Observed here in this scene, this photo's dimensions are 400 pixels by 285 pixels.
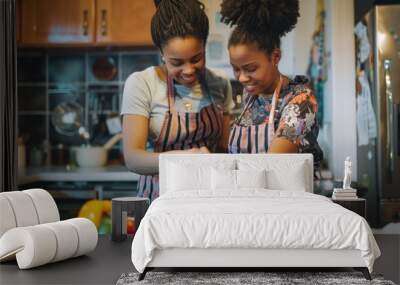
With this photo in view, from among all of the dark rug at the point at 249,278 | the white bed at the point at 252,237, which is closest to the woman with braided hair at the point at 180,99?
the white bed at the point at 252,237

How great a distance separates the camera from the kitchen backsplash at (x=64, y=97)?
7.38 m

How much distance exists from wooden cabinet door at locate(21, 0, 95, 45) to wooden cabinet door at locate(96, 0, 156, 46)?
0.36 ft

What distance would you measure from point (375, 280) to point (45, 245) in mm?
2413

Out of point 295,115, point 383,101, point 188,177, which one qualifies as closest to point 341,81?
point 383,101

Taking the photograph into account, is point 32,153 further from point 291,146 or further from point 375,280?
point 375,280

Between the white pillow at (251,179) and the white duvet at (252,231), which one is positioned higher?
the white pillow at (251,179)

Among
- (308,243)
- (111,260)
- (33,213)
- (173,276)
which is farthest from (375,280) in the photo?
(33,213)

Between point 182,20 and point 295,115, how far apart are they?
155cm

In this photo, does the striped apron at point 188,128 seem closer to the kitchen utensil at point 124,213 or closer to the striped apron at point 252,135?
the striped apron at point 252,135

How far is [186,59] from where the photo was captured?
7.16 m

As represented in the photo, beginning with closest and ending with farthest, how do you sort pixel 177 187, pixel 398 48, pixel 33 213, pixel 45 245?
pixel 45 245 → pixel 33 213 → pixel 177 187 → pixel 398 48

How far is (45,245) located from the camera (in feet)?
16.7

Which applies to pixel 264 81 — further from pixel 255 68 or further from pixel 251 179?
pixel 251 179

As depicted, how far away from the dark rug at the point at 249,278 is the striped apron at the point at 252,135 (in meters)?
2.28
